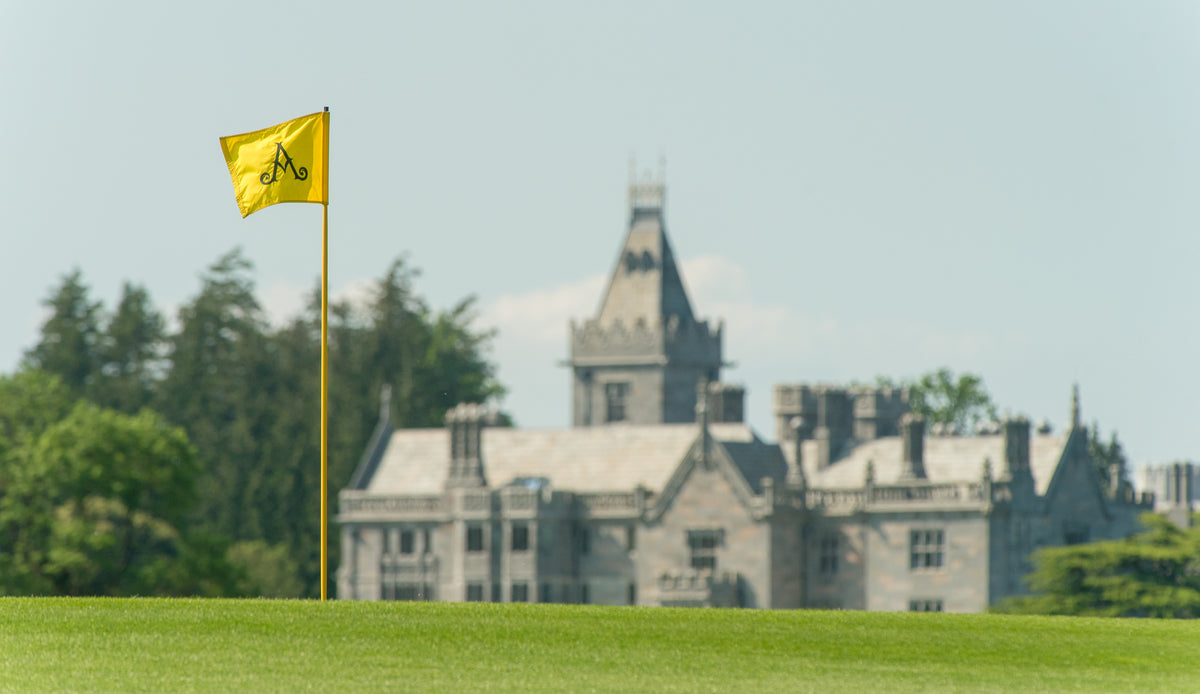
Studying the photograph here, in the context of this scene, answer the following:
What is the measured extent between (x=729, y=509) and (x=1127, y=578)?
15755 millimetres

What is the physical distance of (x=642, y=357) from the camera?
102m

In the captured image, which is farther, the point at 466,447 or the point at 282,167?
the point at 466,447

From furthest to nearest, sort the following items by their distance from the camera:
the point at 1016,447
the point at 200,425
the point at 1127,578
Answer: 1. the point at 200,425
2. the point at 1016,447
3. the point at 1127,578

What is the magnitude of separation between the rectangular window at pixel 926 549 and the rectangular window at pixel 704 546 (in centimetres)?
703

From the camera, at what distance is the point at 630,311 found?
342 feet

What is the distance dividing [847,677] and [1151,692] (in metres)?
4.23

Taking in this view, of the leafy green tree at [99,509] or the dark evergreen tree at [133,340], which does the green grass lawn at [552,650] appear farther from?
the dark evergreen tree at [133,340]

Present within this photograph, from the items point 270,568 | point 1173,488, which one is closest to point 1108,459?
point 1173,488

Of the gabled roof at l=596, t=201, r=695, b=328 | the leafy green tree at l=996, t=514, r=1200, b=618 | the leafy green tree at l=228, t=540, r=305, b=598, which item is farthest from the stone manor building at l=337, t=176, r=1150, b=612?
the gabled roof at l=596, t=201, r=695, b=328

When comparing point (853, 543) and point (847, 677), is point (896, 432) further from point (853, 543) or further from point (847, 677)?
point (847, 677)

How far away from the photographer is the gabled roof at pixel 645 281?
10412cm

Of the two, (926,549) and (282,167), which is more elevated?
(282,167)

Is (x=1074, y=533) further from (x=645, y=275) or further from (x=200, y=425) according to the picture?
(x=200, y=425)

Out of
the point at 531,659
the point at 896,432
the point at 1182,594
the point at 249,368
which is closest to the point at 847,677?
the point at 531,659
